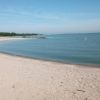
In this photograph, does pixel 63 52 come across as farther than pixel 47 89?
Yes

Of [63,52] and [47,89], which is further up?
[47,89]

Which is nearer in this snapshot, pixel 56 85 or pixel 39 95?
pixel 39 95

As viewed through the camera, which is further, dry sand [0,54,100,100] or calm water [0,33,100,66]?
calm water [0,33,100,66]

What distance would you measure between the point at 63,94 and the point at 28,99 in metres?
1.43

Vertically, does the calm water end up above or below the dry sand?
below

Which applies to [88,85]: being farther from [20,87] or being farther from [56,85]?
[20,87]

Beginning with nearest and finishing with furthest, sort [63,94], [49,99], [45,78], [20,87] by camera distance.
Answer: [49,99] < [63,94] < [20,87] < [45,78]

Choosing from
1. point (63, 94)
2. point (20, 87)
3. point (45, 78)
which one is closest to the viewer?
point (63, 94)

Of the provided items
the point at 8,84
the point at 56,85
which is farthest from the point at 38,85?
the point at 8,84

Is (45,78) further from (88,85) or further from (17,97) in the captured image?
(17,97)

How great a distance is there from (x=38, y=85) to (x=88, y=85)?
2358 millimetres

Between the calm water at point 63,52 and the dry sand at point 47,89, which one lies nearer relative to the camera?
the dry sand at point 47,89

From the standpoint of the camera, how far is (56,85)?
28.5 feet

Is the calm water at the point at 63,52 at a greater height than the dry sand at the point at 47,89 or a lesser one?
lesser
